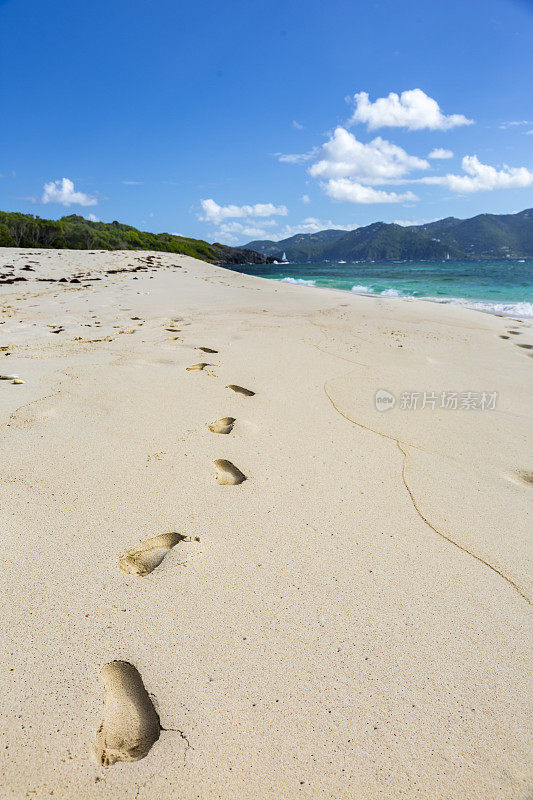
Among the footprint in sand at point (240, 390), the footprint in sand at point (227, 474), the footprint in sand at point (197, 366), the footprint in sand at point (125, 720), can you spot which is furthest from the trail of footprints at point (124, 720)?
the footprint in sand at point (197, 366)

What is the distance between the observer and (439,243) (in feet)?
459

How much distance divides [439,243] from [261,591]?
159 metres

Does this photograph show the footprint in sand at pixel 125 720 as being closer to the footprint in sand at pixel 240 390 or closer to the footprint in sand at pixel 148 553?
the footprint in sand at pixel 148 553

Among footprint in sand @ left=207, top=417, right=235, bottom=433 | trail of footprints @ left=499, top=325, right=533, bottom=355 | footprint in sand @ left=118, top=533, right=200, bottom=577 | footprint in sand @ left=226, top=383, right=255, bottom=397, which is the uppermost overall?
footprint in sand @ left=226, top=383, right=255, bottom=397

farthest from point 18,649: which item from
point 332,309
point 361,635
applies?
point 332,309

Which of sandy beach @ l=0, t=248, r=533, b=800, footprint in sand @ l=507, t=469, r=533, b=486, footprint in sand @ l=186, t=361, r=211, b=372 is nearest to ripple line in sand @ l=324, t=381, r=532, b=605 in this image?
sandy beach @ l=0, t=248, r=533, b=800

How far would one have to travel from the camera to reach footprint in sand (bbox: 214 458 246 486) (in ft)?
7.21

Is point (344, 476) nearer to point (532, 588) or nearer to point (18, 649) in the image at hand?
point (532, 588)

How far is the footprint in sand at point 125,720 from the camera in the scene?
1.05m

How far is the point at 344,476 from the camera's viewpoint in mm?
2330

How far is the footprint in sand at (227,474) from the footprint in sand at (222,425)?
382mm

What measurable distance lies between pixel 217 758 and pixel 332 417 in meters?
2.25

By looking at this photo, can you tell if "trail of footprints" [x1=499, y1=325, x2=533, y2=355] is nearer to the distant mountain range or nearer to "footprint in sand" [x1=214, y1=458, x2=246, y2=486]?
"footprint in sand" [x1=214, y1=458, x2=246, y2=486]

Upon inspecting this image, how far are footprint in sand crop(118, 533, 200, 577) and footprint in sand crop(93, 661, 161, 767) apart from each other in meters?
0.38
